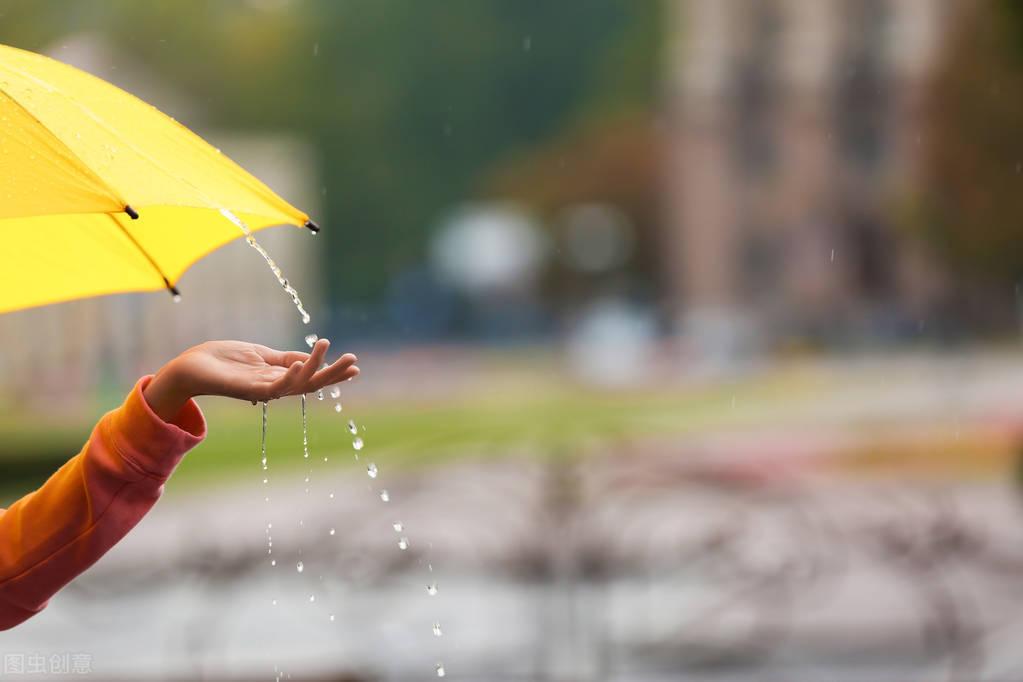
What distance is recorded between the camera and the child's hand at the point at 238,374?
2.11 meters

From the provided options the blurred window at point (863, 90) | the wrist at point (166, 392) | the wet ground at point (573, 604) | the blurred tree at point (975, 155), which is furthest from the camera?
the blurred window at point (863, 90)

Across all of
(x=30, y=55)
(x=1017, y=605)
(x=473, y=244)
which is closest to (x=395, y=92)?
(x=473, y=244)

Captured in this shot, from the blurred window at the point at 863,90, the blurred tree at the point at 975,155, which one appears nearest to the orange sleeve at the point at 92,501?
the blurred tree at the point at 975,155

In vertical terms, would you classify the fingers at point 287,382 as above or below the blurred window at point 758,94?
below

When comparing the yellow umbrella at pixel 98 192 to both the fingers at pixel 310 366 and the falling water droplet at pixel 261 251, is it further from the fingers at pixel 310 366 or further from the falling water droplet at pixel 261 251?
the fingers at pixel 310 366

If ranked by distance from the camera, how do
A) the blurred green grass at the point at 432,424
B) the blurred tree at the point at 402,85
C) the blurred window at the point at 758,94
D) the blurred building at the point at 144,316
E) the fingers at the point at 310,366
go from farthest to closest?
the blurred tree at the point at 402,85 < the blurred window at the point at 758,94 < the blurred building at the point at 144,316 < the blurred green grass at the point at 432,424 < the fingers at the point at 310,366

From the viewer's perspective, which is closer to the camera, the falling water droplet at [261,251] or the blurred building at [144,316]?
the falling water droplet at [261,251]

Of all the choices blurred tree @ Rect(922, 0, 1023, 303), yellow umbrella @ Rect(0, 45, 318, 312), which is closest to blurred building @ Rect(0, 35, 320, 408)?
blurred tree @ Rect(922, 0, 1023, 303)

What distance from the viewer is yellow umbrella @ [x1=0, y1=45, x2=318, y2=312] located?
7.16 ft

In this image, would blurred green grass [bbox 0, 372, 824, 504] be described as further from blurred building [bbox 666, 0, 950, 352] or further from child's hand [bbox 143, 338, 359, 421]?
child's hand [bbox 143, 338, 359, 421]

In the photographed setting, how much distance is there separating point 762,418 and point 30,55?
86.2 ft

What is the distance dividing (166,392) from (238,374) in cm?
11

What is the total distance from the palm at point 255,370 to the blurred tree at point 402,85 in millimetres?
68104

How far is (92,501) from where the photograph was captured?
87.4 inches
